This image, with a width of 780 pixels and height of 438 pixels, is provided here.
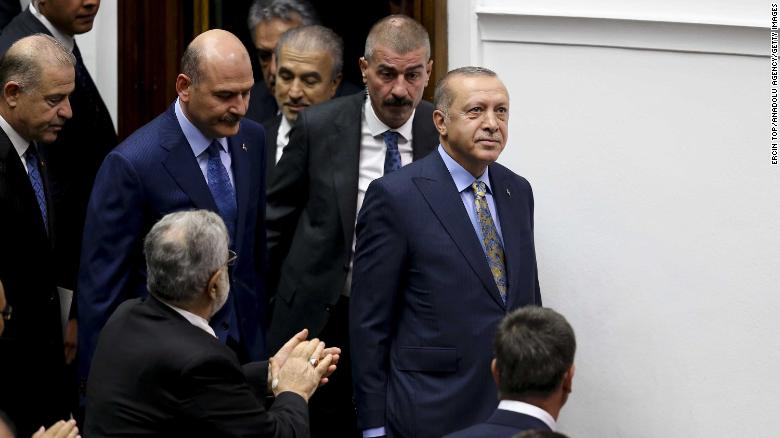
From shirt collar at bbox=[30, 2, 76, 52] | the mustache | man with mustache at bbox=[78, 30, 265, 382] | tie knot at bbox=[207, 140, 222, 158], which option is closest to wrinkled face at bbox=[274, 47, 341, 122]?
the mustache

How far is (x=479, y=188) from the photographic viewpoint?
17.7 ft

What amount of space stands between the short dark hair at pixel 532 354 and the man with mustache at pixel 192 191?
5.38 ft

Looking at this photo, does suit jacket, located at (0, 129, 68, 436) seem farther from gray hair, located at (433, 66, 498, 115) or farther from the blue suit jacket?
gray hair, located at (433, 66, 498, 115)

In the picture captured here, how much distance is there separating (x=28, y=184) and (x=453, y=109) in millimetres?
1453

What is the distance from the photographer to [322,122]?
609 cm

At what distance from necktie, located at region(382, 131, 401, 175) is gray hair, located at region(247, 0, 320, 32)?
1483 millimetres

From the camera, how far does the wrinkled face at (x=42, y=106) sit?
5.42 meters

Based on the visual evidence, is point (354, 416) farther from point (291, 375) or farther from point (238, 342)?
point (291, 375)

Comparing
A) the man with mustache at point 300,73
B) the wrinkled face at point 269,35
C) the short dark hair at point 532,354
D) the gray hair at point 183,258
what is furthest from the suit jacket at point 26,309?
the wrinkled face at point 269,35

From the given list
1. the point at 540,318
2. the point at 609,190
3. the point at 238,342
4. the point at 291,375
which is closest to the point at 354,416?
the point at 238,342

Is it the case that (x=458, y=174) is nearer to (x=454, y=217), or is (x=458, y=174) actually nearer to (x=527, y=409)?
(x=454, y=217)

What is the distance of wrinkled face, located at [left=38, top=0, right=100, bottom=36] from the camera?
6.25 metres

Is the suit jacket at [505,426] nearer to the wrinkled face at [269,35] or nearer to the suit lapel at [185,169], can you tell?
the suit lapel at [185,169]

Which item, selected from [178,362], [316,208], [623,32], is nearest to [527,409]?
[178,362]
